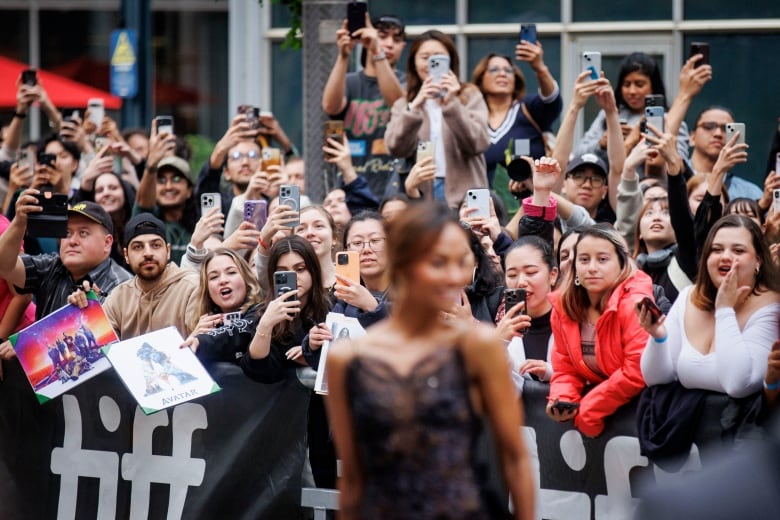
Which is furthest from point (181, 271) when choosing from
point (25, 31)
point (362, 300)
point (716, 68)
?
point (25, 31)

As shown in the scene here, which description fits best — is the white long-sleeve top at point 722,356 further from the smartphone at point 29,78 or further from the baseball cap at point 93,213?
the smartphone at point 29,78

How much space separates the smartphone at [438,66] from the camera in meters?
8.35

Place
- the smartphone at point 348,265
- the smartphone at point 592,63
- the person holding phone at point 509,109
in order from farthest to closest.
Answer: the person holding phone at point 509,109, the smartphone at point 592,63, the smartphone at point 348,265

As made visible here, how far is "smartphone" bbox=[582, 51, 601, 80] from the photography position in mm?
8078

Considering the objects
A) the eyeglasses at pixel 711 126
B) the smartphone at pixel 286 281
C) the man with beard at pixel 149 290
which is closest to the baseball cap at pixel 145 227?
the man with beard at pixel 149 290

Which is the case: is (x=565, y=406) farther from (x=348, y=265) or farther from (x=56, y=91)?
(x=56, y=91)

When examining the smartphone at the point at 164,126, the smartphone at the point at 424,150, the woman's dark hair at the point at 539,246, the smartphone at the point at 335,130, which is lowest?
the woman's dark hair at the point at 539,246

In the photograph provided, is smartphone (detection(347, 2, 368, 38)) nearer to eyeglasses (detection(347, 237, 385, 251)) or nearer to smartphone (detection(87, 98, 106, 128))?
eyeglasses (detection(347, 237, 385, 251))

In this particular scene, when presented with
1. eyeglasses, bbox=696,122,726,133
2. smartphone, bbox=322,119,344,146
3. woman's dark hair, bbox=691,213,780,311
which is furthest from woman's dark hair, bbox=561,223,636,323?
smartphone, bbox=322,119,344,146

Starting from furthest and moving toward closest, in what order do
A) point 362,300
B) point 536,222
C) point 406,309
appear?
point 536,222 < point 362,300 < point 406,309

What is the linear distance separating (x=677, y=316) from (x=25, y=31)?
1432 cm

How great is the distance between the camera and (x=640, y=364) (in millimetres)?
5527

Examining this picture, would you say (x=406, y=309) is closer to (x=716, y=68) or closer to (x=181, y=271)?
(x=181, y=271)

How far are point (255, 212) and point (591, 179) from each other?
2.05 m
